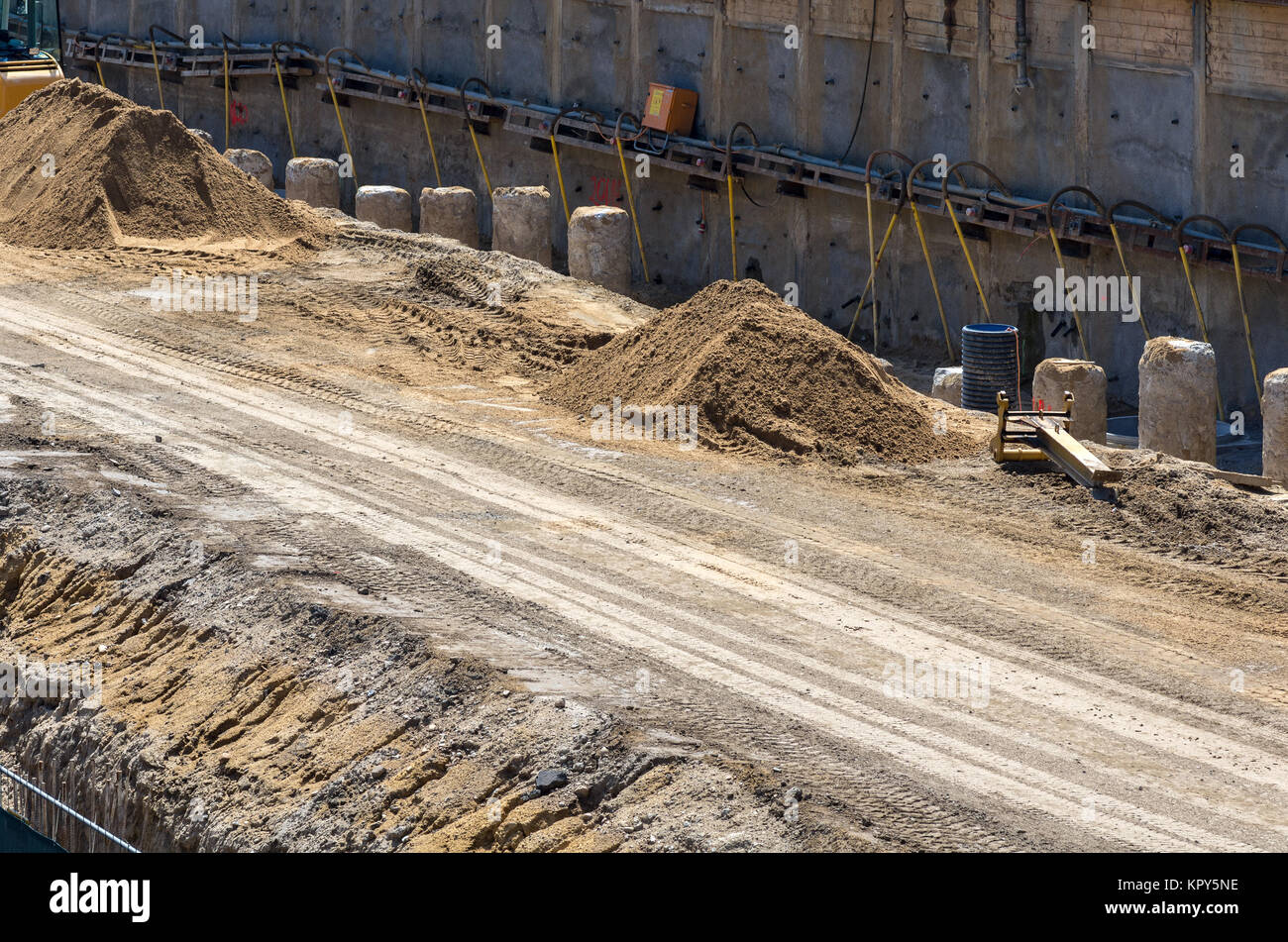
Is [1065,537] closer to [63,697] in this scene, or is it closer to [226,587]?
[226,587]

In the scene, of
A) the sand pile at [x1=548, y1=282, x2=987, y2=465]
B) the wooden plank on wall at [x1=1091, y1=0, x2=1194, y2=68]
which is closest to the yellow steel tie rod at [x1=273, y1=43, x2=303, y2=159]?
the wooden plank on wall at [x1=1091, y1=0, x2=1194, y2=68]

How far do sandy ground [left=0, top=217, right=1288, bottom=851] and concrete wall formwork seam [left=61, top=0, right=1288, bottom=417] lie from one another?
529cm

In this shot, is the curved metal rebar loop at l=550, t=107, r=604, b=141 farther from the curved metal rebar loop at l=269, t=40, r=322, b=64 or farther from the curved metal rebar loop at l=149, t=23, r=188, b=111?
the curved metal rebar loop at l=149, t=23, r=188, b=111

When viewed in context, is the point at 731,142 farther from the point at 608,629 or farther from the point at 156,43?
the point at 156,43

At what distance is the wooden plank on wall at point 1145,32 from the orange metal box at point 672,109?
7026 millimetres

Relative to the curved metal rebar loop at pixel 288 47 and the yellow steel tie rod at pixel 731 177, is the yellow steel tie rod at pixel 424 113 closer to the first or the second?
the curved metal rebar loop at pixel 288 47

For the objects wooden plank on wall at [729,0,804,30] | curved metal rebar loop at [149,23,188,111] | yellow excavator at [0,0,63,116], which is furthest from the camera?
curved metal rebar loop at [149,23,188,111]

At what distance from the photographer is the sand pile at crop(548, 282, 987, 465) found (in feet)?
47.2
